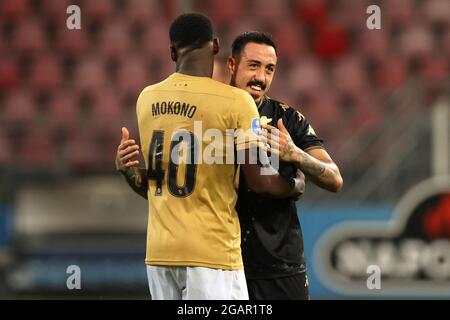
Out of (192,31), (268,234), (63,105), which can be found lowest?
(268,234)

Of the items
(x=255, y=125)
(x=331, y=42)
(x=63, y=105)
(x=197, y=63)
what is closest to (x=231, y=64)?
(x=197, y=63)

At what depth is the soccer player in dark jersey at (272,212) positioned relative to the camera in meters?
3.92

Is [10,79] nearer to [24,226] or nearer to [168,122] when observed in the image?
[24,226]

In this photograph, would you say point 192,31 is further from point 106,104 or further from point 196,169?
point 106,104

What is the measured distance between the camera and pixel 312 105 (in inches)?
377

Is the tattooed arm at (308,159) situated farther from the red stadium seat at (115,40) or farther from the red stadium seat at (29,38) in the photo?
the red stadium seat at (29,38)

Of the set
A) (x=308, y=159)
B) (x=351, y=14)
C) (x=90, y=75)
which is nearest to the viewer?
(x=308, y=159)

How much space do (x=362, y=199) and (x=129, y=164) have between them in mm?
4209

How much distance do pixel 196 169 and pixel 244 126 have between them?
0.24m

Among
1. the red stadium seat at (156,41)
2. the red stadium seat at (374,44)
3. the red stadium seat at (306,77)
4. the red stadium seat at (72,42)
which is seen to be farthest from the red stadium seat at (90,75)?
the red stadium seat at (374,44)

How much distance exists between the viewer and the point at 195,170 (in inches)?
135

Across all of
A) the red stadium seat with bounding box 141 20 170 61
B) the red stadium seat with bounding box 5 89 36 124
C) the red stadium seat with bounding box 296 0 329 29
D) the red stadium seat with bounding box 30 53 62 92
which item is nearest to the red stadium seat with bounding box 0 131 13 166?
the red stadium seat with bounding box 5 89 36 124

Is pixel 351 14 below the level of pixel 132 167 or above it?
above
